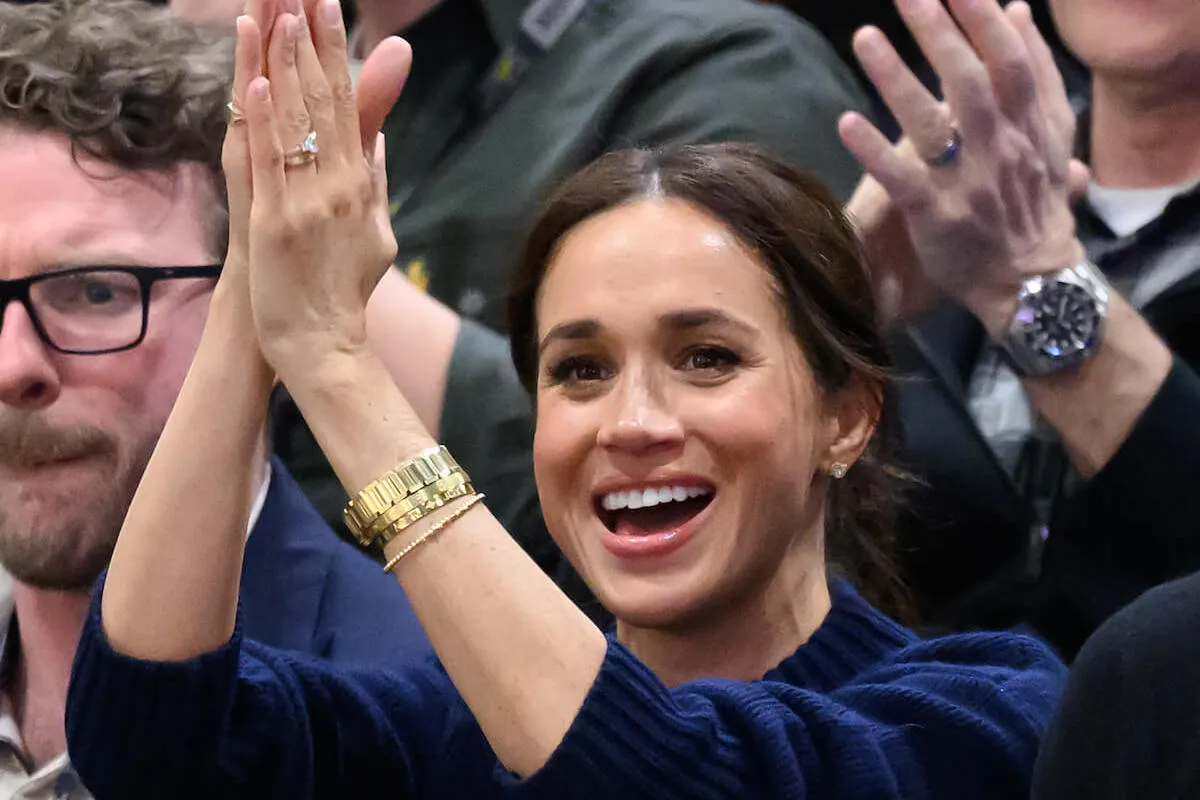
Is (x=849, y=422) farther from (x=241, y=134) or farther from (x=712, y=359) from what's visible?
(x=241, y=134)

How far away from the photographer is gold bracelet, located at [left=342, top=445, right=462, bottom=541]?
3.52 feet

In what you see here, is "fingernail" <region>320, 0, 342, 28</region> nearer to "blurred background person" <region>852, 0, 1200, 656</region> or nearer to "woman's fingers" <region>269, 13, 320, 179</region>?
"woman's fingers" <region>269, 13, 320, 179</region>

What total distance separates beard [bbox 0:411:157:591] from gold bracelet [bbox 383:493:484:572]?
0.36m

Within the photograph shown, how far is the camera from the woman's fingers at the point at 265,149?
3.59ft

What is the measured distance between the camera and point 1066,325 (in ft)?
4.51

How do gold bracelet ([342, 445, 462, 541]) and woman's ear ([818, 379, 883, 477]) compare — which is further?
woman's ear ([818, 379, 883, 477])

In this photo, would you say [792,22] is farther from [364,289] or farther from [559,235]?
[364,289]

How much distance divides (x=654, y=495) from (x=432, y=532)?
17 cm

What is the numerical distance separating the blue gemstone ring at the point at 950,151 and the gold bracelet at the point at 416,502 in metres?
0.49

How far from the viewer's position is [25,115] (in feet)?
4.64

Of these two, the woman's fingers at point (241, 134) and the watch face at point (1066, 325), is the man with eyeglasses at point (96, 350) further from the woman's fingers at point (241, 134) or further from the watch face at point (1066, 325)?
the watch face at point (1066, 325)

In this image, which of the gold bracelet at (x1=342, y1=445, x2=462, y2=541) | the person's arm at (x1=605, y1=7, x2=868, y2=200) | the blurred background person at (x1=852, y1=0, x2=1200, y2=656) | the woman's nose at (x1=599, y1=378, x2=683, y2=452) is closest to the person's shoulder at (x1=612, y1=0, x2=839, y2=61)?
the person's arm at (x1=605, y1=7, x2=868, y2=200)

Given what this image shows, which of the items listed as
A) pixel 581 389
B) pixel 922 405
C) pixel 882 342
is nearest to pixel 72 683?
pixel 581 389

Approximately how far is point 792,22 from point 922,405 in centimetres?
40
